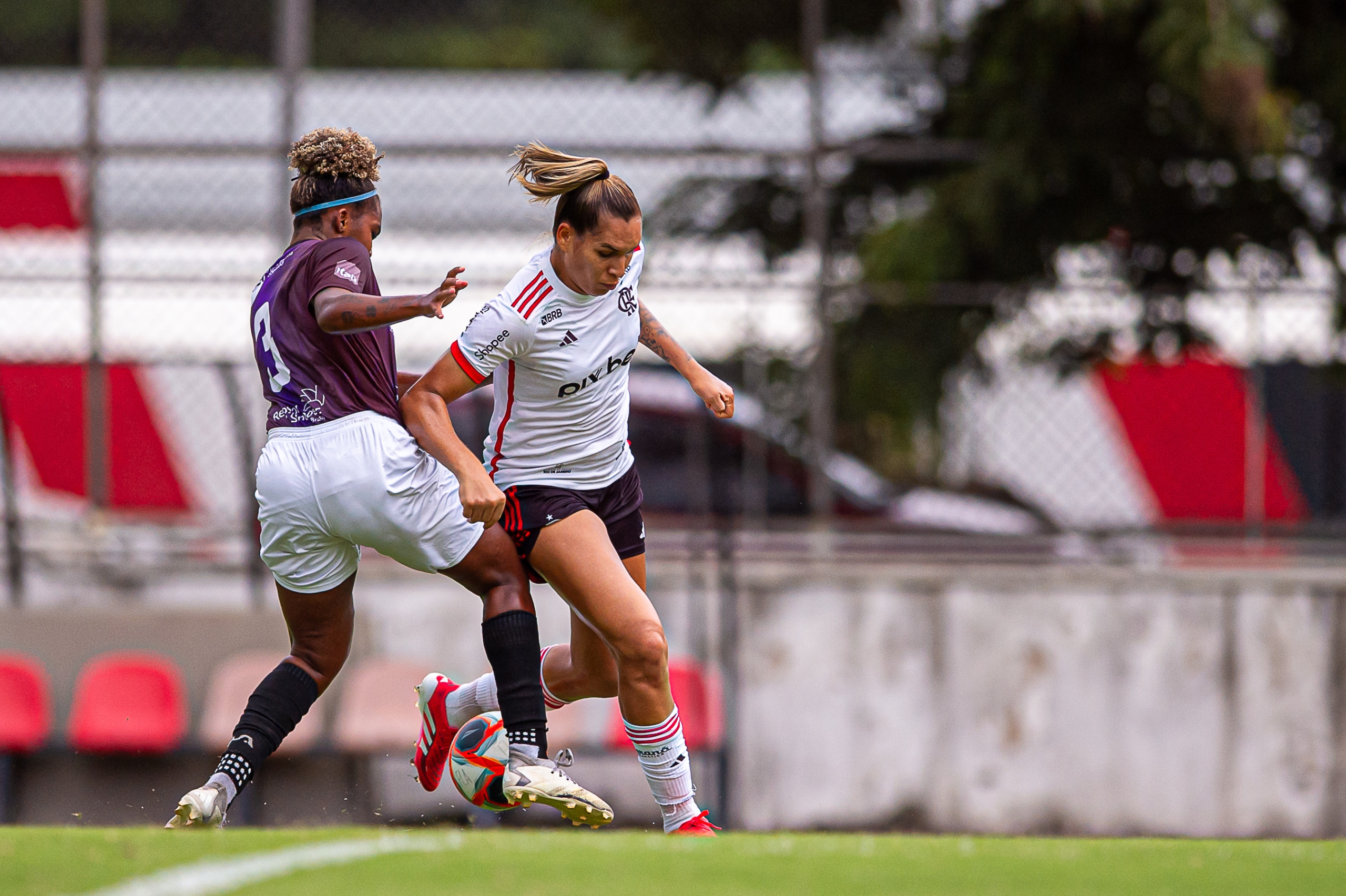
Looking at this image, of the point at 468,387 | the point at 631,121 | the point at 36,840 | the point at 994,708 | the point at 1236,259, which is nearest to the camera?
the point at 36,840

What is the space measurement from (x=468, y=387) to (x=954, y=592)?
5.28 m

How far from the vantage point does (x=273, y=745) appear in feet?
17.3

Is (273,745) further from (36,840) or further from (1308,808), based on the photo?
(1308,808)

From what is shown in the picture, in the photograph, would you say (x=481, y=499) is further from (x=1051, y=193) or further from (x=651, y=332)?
(x=1051, y=193)

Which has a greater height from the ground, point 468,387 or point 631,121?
point 631,121

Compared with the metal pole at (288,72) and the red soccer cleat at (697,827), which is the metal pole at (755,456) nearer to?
the metal pole at (288,72)

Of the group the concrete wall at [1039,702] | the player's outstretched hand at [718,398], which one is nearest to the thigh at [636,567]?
the player's outstretched hand at [718,398]

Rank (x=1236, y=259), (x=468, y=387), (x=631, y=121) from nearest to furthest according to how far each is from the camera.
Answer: (x=468, y=387) < (x=1236, y=259) < (x=631, y=121)

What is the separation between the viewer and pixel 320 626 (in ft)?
17.6

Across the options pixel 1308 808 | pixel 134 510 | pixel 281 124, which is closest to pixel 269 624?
pixel 134 510

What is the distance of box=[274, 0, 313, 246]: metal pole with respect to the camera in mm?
10500

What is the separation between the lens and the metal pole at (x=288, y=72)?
34.4 feet

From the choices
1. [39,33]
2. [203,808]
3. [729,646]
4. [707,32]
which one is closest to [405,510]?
[203,808]

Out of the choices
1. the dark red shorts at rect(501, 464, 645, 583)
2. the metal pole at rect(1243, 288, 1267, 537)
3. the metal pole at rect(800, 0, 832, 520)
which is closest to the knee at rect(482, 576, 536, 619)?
the dark red shorts at rect(501, 464, 645, 583)
